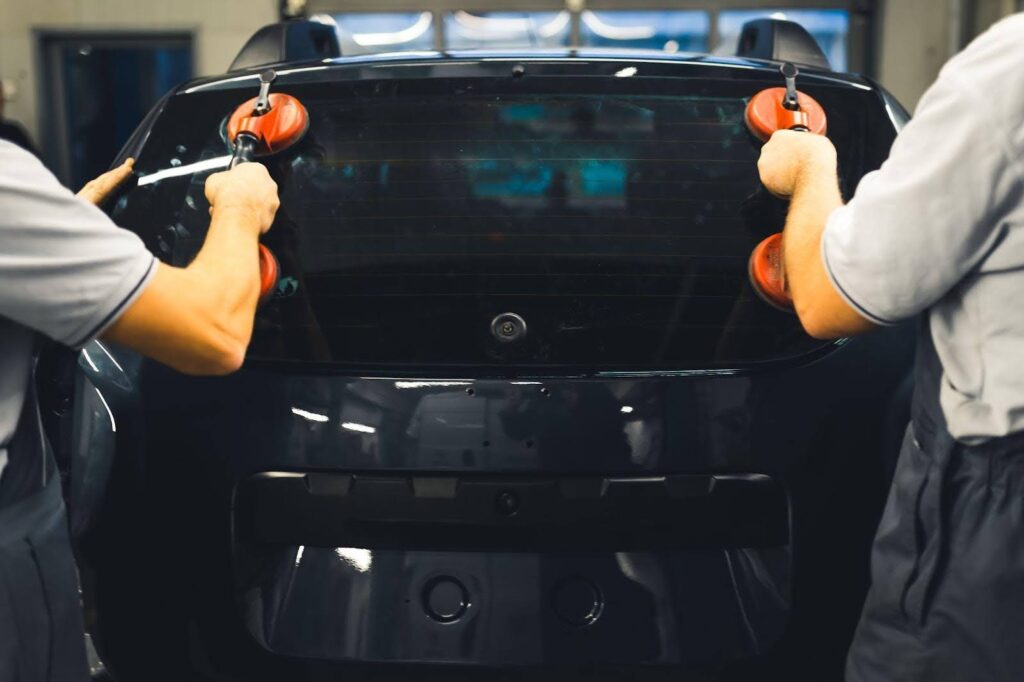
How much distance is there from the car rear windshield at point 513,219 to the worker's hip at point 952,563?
17.7 inches

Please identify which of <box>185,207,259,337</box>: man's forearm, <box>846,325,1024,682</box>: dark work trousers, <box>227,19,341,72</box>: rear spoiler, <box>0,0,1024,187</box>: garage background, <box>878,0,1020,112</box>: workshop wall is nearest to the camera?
<box>846,325,1024,682</box>: dark work trousers

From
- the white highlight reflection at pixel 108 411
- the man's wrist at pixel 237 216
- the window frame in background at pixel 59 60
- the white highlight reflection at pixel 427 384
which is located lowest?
the window frame in background at pixel 59 60

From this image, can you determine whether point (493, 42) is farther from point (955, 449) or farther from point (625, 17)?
point (955, 449)

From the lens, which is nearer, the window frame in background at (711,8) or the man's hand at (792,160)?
the man's hand at (792,160)

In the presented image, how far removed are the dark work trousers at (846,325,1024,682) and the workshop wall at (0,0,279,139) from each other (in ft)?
33.1

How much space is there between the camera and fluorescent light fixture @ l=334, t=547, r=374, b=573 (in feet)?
6.19

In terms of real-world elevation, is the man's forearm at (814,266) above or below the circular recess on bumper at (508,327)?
above

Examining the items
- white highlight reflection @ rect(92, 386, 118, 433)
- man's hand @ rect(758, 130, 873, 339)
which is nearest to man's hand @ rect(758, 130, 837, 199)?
man's hand @ rect(758, 130, 873, 339)

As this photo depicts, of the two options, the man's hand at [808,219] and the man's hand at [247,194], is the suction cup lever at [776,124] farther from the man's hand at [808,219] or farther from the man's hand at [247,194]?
the man's hand at [247,194]

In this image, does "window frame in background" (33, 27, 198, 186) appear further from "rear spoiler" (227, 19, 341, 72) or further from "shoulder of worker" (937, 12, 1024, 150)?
"shoulder of worker" (937, 12, 1024, 150)

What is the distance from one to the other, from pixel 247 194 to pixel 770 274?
32.1 inches

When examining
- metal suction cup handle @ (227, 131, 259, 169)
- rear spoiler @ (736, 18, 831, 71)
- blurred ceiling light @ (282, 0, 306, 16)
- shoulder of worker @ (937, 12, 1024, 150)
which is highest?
shoulder of worker @ (937, 12, 1024, 150)

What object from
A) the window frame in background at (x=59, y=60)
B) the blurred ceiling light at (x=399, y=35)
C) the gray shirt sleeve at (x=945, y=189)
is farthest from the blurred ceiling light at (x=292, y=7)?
the gray shirt sleeve at (x=945, y=189)

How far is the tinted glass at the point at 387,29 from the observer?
11.2 meters
